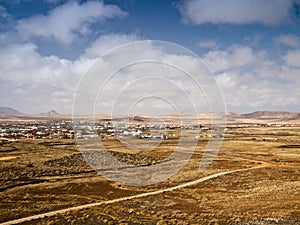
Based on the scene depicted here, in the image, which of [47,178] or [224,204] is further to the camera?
[47,178]

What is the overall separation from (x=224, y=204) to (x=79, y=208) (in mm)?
13408

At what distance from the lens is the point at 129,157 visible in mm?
65000

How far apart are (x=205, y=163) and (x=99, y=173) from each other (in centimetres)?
2030

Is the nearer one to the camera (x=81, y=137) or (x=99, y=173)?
(x=99, y=173)

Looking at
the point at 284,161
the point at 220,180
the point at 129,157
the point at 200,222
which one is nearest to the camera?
the point at 200,222

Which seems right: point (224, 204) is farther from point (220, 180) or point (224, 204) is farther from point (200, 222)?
point (220, 180)

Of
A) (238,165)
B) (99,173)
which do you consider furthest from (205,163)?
(99,173)

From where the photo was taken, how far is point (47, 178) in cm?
4288

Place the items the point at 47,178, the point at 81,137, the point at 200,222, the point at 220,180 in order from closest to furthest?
the point at 200,222 < the point at 220,180 < the point at 47,178 < the point at 81,137

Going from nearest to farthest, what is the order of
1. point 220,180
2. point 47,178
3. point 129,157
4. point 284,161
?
1. point 220,180
2. point 47,178
3. point 284,161
4. point 129,157

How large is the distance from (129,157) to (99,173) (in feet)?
59.9

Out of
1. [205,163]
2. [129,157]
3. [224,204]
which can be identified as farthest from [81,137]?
[224,204]

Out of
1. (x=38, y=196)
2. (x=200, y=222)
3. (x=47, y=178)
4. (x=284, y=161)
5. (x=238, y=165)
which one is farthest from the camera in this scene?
(x=284, y=161)

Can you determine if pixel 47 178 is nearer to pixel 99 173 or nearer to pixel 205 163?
pixel 99 173
